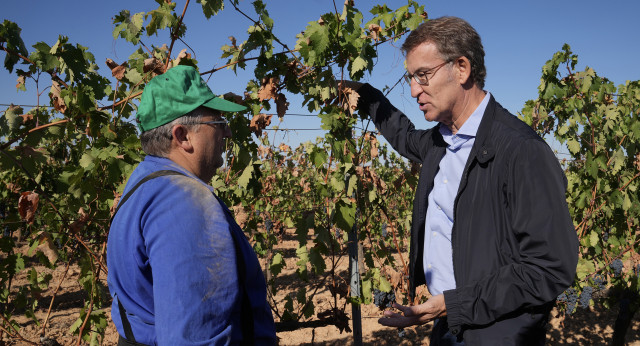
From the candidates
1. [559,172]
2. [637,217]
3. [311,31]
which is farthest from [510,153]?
[637,217]

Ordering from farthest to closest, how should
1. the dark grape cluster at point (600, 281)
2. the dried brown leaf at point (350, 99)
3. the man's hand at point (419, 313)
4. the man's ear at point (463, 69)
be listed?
the dark grape cluster at point (600, 281)
the dried brown leaf at point (350, 99)
the man's ear at point (463, 69)
the man's hand at point (419, 313)

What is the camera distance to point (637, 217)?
5.73 metres

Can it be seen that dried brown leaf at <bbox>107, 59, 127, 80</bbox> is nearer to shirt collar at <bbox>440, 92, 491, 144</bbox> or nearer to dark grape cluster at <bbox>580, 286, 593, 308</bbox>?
shirt collar at <bbox>440, 92, 491, 144</bbox>

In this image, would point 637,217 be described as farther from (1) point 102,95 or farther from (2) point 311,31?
(1) point 102,95

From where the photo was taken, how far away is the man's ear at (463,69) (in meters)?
1.75

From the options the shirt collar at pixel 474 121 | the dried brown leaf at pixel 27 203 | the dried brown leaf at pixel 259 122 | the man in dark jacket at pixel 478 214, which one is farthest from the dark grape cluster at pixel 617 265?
the dried brown leaf at pixel 27 203

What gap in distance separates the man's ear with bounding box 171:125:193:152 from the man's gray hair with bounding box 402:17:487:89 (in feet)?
3.54

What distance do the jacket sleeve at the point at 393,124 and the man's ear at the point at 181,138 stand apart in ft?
4.64

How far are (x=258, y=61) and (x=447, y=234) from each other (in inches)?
60.2

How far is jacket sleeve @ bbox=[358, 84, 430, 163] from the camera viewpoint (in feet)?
8.07

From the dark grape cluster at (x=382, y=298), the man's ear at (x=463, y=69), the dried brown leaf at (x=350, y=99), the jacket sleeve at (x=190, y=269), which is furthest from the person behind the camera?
the dark grape cluster at (x=382, y=298)

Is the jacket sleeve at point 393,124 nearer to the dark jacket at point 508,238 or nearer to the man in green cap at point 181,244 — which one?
the dark jacket at point 508,238

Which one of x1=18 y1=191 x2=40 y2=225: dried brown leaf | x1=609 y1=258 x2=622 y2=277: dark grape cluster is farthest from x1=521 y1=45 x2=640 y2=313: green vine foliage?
x1=18 y1=191 x2=40 y2=225: dried brown leaf

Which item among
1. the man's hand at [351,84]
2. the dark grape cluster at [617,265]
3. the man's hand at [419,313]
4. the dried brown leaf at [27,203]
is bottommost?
the dark grape cluster at [617,265]
